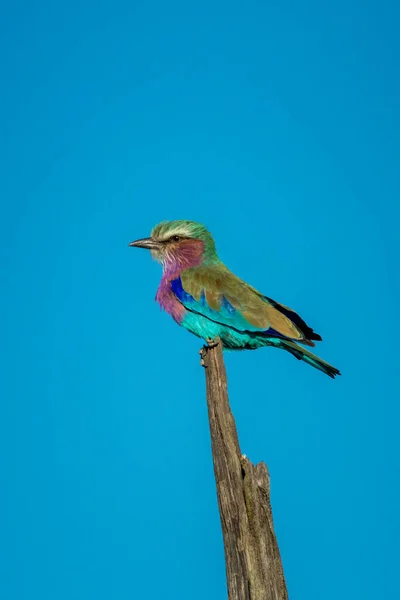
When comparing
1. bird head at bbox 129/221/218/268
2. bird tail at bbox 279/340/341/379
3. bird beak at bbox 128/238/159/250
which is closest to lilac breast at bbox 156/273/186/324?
bird head at bbox 129/221/218/268

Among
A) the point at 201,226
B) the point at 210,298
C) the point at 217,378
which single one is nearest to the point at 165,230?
the point at 201,226

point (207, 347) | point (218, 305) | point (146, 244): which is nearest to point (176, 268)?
point (146, 244)

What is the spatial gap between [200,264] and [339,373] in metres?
1.89

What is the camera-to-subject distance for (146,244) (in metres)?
8.55

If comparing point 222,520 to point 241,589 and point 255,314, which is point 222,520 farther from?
point 255,314

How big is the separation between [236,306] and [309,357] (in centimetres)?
83

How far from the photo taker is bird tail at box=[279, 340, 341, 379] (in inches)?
283

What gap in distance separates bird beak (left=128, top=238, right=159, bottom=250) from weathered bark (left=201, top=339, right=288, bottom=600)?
3189mm

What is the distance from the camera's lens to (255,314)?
24.5ft

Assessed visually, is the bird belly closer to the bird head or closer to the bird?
the bird

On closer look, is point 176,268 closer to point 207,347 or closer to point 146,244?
point 146,244

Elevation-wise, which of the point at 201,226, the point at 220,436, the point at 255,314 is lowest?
the point at 220,436

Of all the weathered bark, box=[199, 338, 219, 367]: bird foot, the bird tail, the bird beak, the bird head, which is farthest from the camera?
the bird beak

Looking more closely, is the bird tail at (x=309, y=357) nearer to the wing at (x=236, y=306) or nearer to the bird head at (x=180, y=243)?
the wing at (x=236, y=306)
